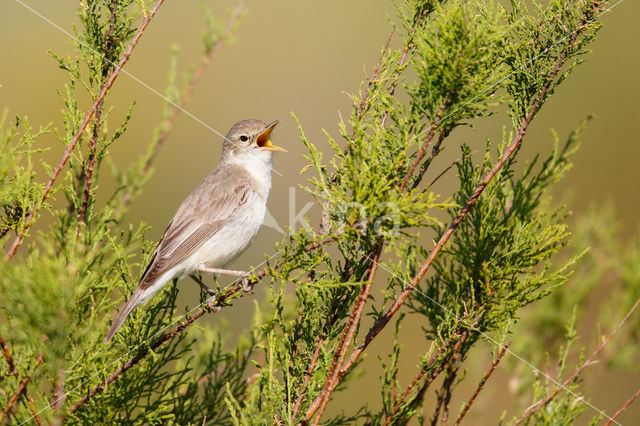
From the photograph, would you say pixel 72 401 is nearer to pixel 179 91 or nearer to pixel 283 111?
pixel 179 91

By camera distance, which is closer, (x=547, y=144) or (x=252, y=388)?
(x=252, y=388)

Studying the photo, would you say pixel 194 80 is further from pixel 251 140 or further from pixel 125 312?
pixel 251 140

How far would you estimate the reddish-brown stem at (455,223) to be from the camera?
89.0 inches

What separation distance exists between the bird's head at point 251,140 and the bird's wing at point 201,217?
1.24 ft

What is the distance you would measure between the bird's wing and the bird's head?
378 millimetres

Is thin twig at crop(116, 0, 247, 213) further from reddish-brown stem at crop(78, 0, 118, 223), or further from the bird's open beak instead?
the bird's open beak

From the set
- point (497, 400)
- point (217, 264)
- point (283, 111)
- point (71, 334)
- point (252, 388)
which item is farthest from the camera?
point (283, 111)

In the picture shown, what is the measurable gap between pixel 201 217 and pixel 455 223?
2953 millimetres

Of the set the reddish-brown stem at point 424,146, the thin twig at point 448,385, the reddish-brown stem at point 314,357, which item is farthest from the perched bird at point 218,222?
the reddish-brown stem at point 424,146

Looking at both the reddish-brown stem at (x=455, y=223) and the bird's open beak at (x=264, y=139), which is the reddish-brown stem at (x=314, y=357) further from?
the bird's open beak at (x=264, y=139)

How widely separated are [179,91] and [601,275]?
3.05 meters

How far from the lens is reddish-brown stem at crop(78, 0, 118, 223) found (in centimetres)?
282

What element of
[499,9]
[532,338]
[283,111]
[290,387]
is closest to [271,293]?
[290,387]

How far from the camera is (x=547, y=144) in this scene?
6066 mm
